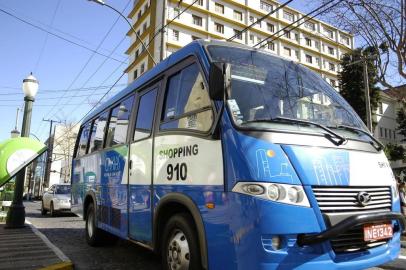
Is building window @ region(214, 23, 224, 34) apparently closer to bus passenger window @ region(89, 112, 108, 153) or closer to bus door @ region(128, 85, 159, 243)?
bus passenger window @ region(89, 112, 108, 153)

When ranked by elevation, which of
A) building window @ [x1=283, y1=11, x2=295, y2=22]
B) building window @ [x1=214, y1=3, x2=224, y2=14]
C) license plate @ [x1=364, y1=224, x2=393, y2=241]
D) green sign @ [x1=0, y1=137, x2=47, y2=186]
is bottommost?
license plate @ [x1=364, y1=224, x2=393, y2=241]

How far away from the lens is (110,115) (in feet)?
24.4

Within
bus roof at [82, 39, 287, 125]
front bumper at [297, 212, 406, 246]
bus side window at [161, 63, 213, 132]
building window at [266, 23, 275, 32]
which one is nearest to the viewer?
front bumper at [297, 212, 406, 246]

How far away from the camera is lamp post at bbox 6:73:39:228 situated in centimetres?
1045

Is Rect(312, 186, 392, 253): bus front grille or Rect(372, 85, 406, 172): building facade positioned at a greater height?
Rect(372, 85, 406, 172): building facade

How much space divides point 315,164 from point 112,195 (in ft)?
13.1

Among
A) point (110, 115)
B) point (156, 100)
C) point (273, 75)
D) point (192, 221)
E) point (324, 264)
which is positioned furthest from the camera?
point (110, 115)

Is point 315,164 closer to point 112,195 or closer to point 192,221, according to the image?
point 192,221

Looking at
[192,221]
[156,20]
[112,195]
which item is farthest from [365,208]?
[156,20]

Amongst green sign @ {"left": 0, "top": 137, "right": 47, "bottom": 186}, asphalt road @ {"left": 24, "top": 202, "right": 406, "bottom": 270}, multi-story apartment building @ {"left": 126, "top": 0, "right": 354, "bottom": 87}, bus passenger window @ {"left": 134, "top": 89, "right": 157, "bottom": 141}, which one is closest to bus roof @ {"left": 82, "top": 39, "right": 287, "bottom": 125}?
bus passenger window @ {"left": 134, "top": 89, "right": 157, "bottom": 141}

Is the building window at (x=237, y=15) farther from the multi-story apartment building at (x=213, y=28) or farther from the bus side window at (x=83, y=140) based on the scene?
the bus side window at (x=83, y=140)

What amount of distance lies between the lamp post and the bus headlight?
8.81 meters

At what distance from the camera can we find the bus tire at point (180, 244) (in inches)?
156

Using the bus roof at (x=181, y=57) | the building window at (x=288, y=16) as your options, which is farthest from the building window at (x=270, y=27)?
the bus roof at (x=181, y=57)
